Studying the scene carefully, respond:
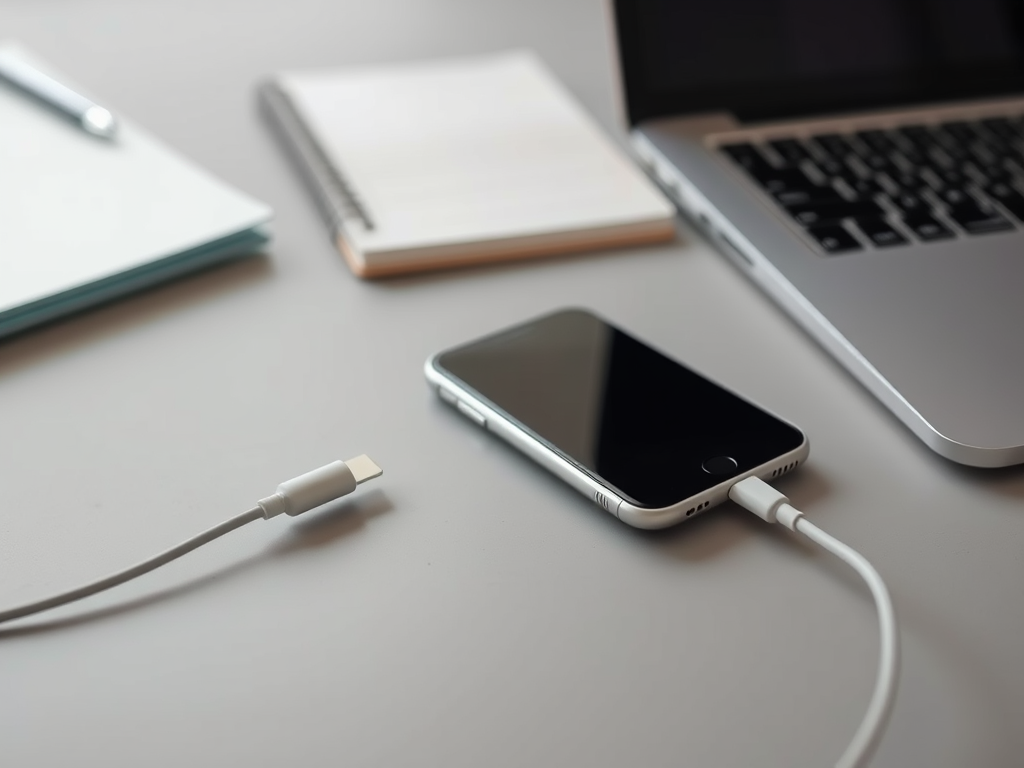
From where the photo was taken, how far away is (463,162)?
0.74 m

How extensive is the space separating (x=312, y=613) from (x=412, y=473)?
94mm

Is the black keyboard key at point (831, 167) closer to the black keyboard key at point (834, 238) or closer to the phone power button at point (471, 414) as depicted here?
the black keyboard key at point (834, 238)

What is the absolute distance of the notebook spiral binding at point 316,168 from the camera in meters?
0.66

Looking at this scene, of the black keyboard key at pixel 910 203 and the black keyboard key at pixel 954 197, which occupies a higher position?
the black keyboard key at pixel 910 203

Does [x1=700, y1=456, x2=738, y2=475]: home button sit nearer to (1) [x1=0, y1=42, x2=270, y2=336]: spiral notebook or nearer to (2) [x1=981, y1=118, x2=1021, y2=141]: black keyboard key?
(1) [x1=0, y1=42, x2=270, y2=336]: spiral notebook

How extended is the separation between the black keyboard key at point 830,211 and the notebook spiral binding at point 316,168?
10.4 inches

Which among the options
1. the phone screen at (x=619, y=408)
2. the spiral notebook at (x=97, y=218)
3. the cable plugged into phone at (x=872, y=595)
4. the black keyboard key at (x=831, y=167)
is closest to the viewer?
the cable plugged into phone at (x=872, y=595)

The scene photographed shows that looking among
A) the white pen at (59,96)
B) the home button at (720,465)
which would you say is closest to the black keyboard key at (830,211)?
the home button at (720,465)

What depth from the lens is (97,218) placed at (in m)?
0.63

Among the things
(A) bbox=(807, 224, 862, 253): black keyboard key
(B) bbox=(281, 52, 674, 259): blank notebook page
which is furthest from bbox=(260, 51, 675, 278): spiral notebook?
(A) bbox=(807, 224, 862, 253): black keyboard key

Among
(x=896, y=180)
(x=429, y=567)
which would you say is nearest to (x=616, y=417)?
(x=429, y=567)

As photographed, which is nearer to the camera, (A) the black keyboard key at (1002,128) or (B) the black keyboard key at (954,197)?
(B) the black keyboard key at (954,197)

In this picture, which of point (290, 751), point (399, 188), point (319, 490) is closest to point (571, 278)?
point (399, 188)

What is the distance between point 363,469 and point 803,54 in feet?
1.62
